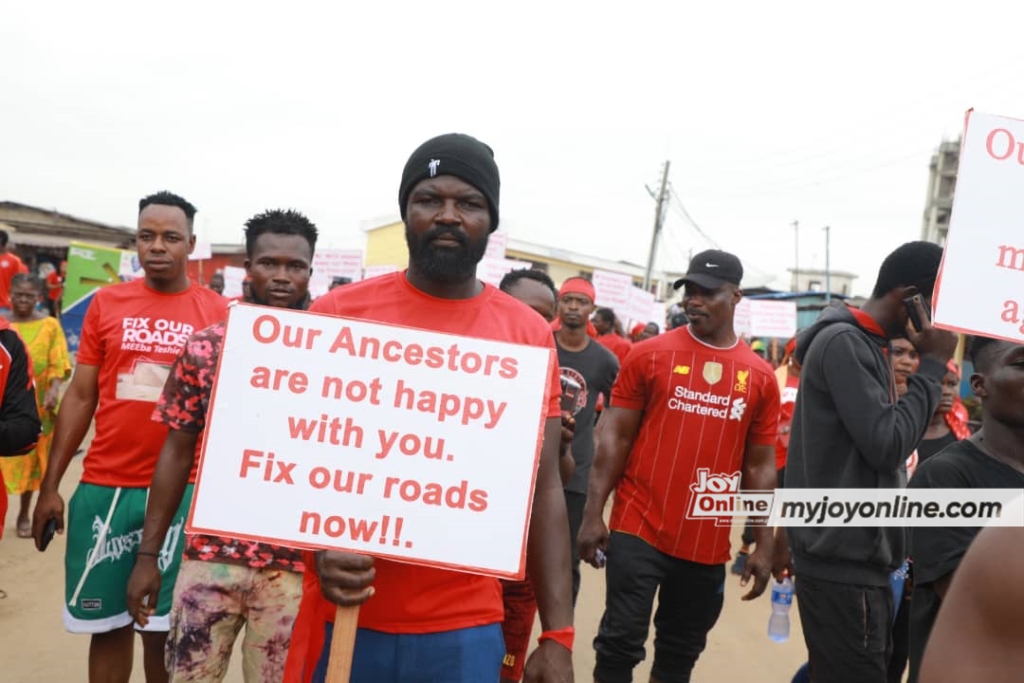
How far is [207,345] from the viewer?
289 centimetres

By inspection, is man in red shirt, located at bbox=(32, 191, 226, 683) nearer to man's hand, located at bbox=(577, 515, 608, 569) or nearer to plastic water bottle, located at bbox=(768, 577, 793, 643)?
man's hand, located at bbox=(577, 515, 608, 569)

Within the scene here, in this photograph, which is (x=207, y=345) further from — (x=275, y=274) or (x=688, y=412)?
(x=688, y=412)

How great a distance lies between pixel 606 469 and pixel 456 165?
91.5 inches

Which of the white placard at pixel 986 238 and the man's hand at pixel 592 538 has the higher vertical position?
the white placard at pixel 986 238

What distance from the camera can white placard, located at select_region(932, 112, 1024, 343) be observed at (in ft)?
7.44

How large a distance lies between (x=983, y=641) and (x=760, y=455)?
9.48 feet

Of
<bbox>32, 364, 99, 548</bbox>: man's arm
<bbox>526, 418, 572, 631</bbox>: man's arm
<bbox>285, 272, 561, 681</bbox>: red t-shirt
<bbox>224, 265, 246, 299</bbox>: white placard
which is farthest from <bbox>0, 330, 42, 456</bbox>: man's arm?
<bbox>224, 265, 246, 299</bbox>: white placard

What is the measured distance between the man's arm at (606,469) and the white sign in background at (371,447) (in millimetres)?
2174

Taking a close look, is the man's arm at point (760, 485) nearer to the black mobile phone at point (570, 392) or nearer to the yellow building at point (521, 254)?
the black mobile phone at point (570, 392)

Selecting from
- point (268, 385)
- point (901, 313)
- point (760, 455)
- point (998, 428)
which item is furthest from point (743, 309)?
point (268, 385)

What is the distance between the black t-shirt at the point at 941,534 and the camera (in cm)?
214


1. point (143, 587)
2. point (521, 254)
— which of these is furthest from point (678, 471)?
point (521, 254)

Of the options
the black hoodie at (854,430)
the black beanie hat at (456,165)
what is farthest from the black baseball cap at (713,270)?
the black beanie hat at (456,165)

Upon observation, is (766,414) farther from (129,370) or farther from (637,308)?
(637,308)
